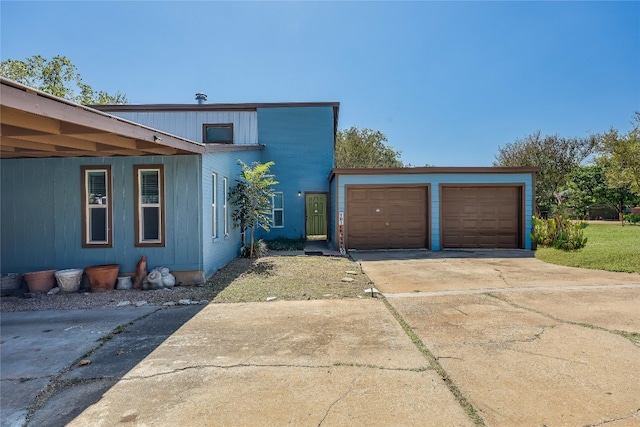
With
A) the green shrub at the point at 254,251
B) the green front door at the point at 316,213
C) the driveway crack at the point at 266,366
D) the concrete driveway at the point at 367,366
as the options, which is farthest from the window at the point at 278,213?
the driveway crack at the point at 266,366

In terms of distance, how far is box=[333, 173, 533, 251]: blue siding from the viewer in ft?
34.1

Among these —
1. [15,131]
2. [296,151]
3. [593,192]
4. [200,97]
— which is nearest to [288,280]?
[15,131]

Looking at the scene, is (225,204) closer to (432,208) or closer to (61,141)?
(61,141)

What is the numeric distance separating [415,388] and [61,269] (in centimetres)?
717

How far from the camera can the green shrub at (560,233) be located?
9.42m

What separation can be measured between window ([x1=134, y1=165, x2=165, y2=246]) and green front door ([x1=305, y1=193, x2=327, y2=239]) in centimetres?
764

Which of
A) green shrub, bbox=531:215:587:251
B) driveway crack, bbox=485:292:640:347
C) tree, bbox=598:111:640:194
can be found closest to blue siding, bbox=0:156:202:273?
driveway crack, bbox=485:292:640:347

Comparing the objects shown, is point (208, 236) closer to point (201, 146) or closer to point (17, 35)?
point (201, 146)

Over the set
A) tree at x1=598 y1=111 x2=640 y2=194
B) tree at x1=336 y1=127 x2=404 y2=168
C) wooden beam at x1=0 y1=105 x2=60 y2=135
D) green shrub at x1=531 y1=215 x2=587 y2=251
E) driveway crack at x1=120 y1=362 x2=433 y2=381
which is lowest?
driveway crack at x1=120 y1=362 x2=433 y2=381

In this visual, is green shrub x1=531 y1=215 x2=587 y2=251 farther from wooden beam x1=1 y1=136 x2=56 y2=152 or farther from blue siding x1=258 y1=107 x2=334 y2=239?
wooden beam x1=1 y1=136 x2=56 y2=152

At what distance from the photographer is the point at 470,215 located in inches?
417

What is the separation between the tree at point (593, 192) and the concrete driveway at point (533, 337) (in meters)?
25.1

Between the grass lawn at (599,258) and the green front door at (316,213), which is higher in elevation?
the green front door at (316,213)

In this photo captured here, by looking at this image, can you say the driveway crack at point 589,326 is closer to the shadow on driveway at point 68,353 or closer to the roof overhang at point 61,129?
the shadow on driveway at point 68,353
